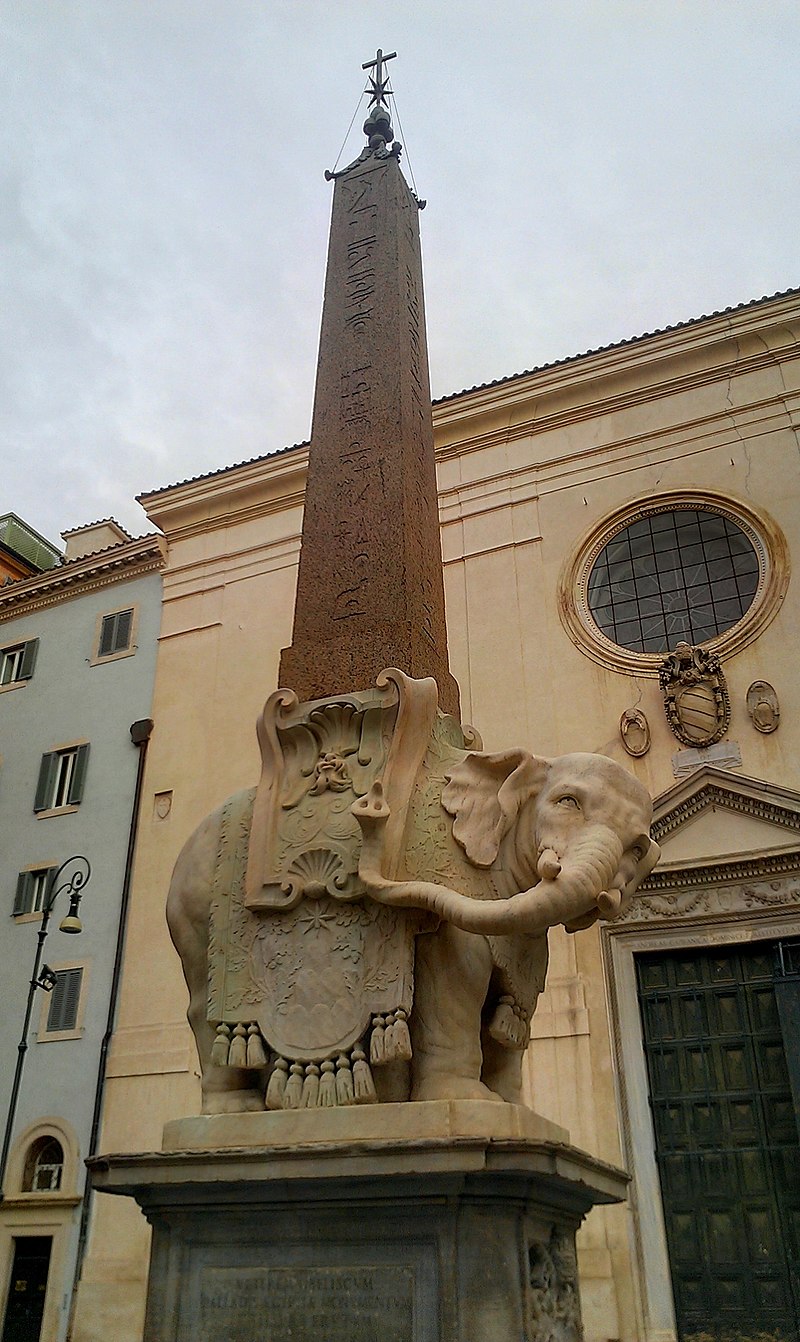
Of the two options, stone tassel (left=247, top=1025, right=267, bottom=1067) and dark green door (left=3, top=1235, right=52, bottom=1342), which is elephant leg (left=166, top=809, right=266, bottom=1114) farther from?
dark green door (left=3, top=1235, right=52, bottom=1342)

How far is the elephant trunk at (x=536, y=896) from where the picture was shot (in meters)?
3.50

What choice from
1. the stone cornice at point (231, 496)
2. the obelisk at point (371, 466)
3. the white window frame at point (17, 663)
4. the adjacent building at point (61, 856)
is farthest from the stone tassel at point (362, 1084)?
the white window frame at point (17, 663)

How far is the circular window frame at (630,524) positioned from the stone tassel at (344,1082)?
878cm

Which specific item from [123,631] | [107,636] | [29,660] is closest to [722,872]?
[123,631]

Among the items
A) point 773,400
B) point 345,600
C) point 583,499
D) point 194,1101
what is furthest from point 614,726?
point 345,600

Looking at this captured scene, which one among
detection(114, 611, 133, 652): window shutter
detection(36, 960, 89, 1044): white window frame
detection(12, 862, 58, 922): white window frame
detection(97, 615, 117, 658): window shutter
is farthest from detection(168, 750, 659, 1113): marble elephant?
detection(97, 615, 117, 658): window shutter

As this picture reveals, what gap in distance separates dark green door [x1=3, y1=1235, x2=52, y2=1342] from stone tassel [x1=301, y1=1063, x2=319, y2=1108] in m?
10.9

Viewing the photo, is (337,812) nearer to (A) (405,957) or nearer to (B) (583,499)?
(A) (405,957)

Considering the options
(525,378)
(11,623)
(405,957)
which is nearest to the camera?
(405,957)

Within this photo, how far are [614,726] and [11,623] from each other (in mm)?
10759

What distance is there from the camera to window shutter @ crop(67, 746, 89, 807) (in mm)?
15367

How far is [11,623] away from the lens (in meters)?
18.2

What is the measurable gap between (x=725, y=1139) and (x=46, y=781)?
1016cm

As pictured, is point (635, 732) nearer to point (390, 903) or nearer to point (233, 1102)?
point (390, 903)
